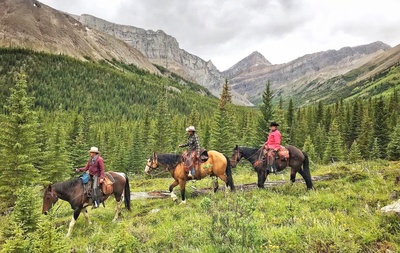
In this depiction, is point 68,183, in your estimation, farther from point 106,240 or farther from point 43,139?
point 43,139

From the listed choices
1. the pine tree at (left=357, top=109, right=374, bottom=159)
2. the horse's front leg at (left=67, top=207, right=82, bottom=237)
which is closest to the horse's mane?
the horse's front leg at (left=67, top=207, right=82, bottom=237)

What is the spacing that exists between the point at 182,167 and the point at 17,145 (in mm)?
17746

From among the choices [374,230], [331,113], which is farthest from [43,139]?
[331,113]

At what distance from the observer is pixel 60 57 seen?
200 meters

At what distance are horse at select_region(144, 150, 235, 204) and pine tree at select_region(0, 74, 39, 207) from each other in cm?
1508

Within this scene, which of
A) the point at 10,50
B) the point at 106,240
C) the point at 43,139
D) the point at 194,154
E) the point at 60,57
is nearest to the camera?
the point at 106,240

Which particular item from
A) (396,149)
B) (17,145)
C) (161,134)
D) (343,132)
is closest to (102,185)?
(17,145)

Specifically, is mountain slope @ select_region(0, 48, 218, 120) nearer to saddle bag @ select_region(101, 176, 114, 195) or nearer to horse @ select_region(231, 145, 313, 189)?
horse @ select_region(231, 145, 313, 189)

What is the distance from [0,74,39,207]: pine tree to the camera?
23.1m

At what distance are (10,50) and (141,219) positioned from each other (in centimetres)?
22494

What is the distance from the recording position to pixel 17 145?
23.3 meters

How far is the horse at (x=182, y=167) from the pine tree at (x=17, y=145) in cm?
1508

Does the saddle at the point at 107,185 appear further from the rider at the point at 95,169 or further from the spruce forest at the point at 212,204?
the spruce forest at the point at 212,204

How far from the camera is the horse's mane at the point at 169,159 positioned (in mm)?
13883
